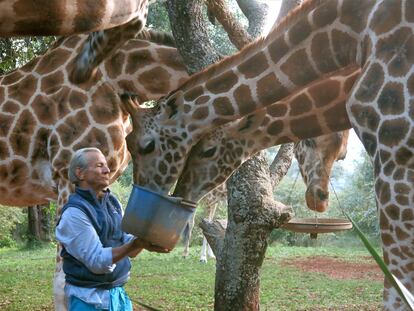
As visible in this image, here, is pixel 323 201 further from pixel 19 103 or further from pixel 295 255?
pixel 295 255

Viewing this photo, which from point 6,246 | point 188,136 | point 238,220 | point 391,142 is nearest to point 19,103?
point 188,136

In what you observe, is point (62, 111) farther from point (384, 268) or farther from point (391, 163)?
point (384, 268)

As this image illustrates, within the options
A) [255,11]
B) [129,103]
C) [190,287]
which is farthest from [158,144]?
[190,287]

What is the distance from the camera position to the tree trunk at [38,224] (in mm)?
17375

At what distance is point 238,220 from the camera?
502 cm

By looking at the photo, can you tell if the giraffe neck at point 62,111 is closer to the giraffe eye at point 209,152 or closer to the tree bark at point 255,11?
the giraffe eye at point 209,152

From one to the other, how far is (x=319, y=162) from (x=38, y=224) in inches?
521

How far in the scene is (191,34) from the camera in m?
5.20

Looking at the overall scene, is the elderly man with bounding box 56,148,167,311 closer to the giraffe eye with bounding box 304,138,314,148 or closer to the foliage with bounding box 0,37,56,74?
the giraffe eye with bounding box 304,138,314,148

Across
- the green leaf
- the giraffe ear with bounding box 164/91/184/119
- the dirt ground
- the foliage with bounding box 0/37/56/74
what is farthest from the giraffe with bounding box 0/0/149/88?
the dirt ground

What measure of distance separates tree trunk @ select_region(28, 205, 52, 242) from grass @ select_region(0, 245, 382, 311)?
4171 millimetres

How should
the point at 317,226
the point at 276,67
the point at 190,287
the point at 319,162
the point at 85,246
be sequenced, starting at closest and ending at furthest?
the point at 85,246
the point at 276,67
the point at 317,226
the point at 319,162
the point at 190,287

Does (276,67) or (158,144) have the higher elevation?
(276,67)

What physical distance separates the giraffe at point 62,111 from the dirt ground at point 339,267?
6.08m
